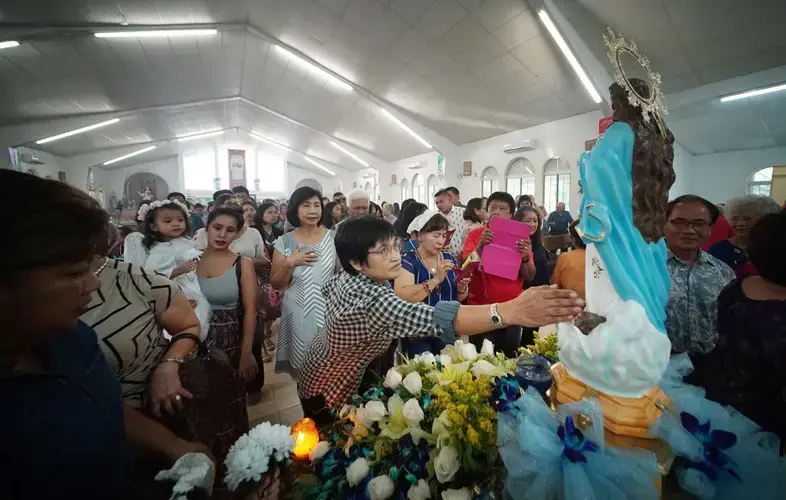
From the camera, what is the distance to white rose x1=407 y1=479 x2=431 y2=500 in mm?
912

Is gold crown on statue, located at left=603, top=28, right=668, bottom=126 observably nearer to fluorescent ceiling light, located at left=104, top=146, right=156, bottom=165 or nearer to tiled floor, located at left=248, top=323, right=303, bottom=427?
tiled floor, located at left=248, top=323, right=303, bottom=427

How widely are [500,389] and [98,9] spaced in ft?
26.1

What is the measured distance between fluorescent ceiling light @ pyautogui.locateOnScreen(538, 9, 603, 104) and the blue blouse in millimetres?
4943

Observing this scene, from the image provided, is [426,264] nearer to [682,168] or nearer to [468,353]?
[468,353]

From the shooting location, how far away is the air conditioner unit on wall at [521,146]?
9.10 meters

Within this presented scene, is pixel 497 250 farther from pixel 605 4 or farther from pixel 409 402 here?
pixel 605 4

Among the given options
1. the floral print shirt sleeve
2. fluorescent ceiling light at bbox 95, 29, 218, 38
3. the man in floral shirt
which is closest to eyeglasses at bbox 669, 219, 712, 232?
the man in floral shirt

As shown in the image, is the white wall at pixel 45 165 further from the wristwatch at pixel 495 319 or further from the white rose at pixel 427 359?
the wristwatch at pixel 495 319

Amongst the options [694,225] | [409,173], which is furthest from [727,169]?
[694,225]

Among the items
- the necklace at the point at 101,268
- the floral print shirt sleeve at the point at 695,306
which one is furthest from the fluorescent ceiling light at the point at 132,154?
the floral print shirt sleeve at the point at 695,306

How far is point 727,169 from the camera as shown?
10.2 meters

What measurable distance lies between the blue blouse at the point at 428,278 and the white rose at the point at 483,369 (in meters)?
1.23

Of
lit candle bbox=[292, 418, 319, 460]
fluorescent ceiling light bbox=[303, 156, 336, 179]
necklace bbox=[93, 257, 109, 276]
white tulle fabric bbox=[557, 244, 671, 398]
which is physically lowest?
lit candle bbox=[292, 418, 319, 460]

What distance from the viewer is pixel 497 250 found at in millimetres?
2486
